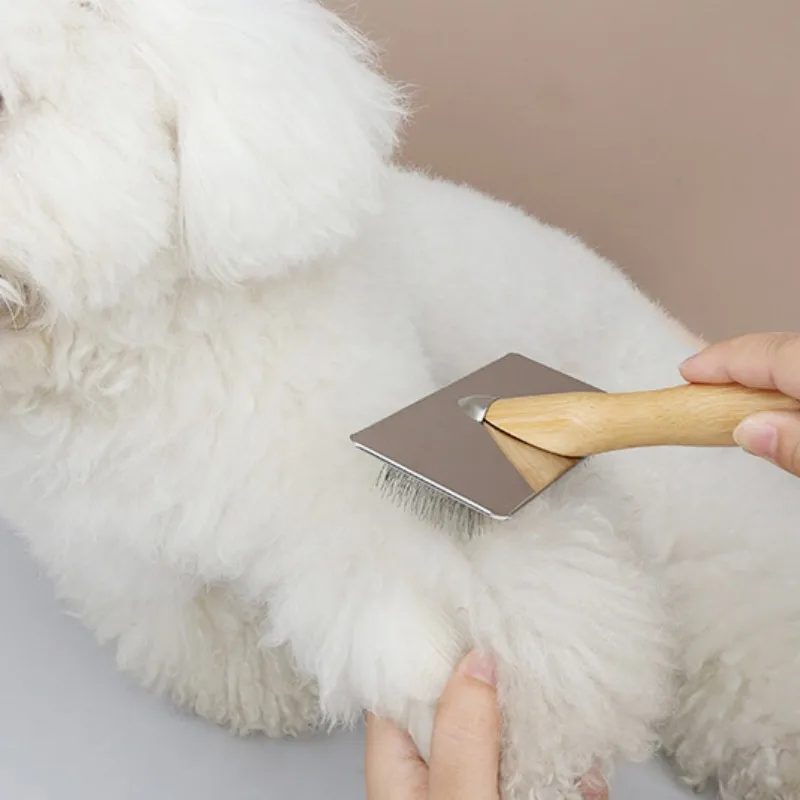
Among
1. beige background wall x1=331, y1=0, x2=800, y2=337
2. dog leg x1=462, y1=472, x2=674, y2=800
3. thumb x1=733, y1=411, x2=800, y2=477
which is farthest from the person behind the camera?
beige background wall x1=331, y1=0, x2=800, y2=337

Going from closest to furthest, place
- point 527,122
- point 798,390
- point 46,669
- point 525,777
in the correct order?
1. point 798,390
2. point 525,777
3. point 46,669
4. point 527,122

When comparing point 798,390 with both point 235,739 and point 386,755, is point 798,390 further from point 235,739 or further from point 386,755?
point 235,739

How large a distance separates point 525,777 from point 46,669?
60 centimetres

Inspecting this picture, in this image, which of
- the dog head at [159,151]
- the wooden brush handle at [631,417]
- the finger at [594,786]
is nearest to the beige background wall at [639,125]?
the dog head at [159,151]

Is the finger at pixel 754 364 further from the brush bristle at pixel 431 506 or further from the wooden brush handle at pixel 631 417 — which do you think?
the brush bristle at pixel 431 506

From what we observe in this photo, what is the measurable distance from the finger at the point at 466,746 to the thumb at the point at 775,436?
0.25m

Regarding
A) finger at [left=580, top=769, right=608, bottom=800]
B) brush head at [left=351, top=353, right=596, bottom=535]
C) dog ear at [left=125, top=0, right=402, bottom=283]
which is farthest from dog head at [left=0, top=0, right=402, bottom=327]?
finger at [left=580, top=769, right=608, bottom=800]

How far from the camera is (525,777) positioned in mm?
645

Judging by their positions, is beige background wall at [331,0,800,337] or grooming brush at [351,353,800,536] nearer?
grooming brush at [351,353,800,536]

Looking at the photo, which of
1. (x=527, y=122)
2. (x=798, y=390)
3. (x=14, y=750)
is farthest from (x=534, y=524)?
(x=527, y=122)

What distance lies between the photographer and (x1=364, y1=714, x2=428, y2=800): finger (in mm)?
656

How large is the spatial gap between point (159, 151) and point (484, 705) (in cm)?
46

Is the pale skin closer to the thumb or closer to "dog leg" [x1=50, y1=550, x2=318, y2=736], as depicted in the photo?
the thumb

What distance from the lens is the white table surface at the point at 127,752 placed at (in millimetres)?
897
